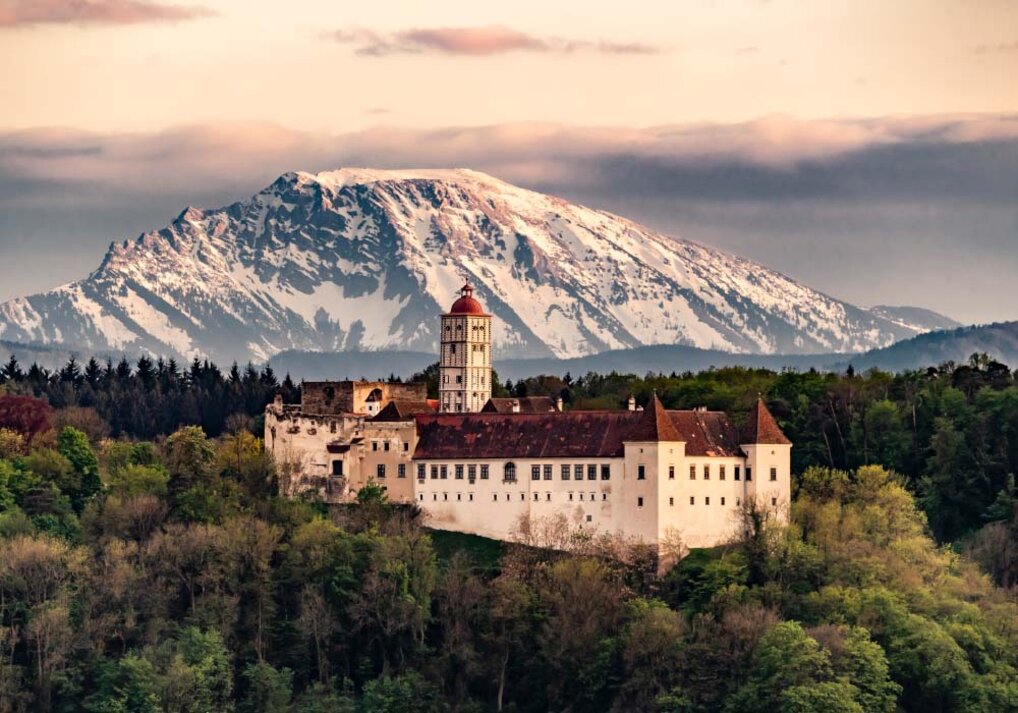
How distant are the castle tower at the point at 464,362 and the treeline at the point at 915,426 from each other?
11240 mm

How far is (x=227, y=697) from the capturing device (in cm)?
11938

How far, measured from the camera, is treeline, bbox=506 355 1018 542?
13200 cm

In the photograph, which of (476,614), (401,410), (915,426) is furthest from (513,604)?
(915,426)

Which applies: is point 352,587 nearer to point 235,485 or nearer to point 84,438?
point 235,485

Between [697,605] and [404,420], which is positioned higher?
[404,420]

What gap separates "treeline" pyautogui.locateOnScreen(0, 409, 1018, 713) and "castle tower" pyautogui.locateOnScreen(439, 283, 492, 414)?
48.7 feet

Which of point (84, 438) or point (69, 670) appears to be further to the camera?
point (84, 438)

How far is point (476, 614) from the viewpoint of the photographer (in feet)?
399

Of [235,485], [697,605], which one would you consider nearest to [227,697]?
[235,485]

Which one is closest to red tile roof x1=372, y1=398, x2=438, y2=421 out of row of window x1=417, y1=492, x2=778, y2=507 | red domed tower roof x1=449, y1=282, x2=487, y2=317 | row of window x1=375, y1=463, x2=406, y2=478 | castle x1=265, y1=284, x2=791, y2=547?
castle x1=265, y1=284, x2=791, y2=547

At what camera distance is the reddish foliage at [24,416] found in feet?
514

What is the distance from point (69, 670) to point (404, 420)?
22.9m

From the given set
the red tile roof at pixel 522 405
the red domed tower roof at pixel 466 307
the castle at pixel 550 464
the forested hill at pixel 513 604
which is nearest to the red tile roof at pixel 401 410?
the castle at pixel 550 464

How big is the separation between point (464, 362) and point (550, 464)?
18337 millimetres
